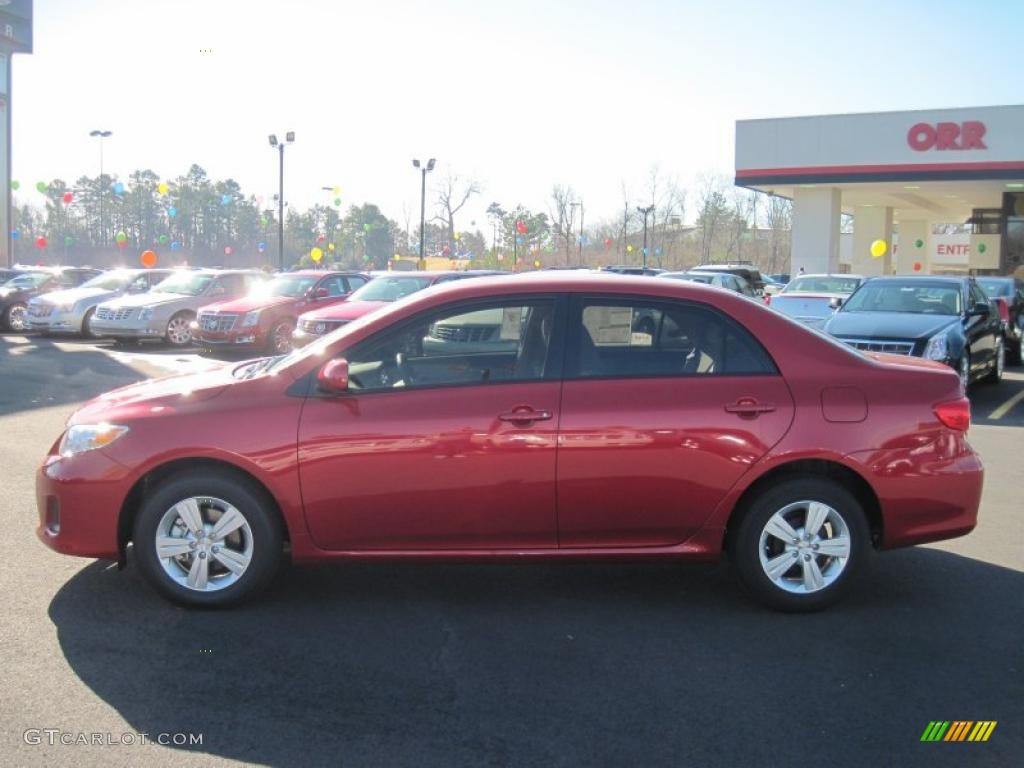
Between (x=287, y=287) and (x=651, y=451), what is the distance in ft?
50.3

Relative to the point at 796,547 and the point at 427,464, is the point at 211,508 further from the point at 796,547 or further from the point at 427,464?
the point at 796,547

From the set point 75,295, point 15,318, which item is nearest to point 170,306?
point 75,295

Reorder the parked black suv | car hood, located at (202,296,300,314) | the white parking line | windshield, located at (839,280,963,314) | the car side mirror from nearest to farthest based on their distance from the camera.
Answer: the car side mirror → the white parking line → the parked black suv → windshield, located at (839,280,963,314) → car hood, located at (202,296,300,314)

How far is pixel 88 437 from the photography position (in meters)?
4.92

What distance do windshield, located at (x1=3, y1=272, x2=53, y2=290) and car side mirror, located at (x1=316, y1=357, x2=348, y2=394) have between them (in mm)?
20897

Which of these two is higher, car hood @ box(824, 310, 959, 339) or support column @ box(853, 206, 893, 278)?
support column @ box(853, 206, 893, 278)

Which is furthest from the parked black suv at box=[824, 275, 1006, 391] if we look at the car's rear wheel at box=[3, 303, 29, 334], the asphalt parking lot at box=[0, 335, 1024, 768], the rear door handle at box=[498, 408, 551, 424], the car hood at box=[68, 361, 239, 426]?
the car's rear wheel at box=[3, 303, 29, 334]

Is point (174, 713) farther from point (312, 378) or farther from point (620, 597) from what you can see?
point (620, 597)

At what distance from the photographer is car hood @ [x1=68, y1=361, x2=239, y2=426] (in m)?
4.89

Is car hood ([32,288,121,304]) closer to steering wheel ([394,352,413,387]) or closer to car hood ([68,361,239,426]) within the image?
car hood ([68,361,239,426])

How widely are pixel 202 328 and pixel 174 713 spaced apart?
49.4 feet

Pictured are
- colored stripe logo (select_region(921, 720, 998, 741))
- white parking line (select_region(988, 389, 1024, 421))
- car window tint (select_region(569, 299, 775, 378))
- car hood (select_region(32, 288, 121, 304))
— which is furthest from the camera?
car hood (select_region(32, 288, 121, 304))

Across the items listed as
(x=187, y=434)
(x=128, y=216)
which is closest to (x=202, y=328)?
(x=187, y=434)

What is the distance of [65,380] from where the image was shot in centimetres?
1381
